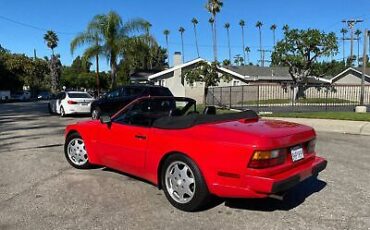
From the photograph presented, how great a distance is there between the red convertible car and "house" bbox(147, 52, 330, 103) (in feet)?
108

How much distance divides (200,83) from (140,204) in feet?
113

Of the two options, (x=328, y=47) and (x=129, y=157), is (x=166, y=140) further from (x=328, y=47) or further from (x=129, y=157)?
(x=328, y=47)

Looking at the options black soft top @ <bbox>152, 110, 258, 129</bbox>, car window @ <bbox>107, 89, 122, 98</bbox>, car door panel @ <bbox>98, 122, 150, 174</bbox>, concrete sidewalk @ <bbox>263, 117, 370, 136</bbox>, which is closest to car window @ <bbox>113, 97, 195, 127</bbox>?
car door panel @ <bbox>98, 122, 150, 174</bbox>

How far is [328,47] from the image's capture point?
136 ft

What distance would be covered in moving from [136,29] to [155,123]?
2522 centimetres

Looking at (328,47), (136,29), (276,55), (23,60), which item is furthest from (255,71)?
(23,60)

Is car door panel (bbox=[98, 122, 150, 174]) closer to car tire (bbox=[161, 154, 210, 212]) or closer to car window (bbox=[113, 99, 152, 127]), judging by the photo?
car window (bbox=[113, 99, 152, 127])

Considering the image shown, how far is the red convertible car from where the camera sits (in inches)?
181

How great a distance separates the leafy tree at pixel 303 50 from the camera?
41344 millimetres

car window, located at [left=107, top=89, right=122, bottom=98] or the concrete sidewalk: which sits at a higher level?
car window, located at [left=107, top=89, right=122, bottom=98]

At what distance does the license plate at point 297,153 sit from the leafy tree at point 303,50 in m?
36.9

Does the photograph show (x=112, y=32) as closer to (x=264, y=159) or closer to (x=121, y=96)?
(x=121, y=96)

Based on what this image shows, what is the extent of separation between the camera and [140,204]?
17.9 feet

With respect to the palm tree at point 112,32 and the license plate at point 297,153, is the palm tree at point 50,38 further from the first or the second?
the license plate at point 297,153
